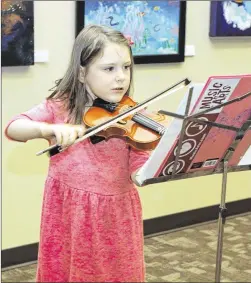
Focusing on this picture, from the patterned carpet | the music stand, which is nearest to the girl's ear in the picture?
the music stand

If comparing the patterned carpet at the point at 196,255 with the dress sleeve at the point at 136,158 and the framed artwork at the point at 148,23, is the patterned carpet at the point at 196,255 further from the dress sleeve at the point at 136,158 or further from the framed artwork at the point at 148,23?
the framed artwork at the point at 148,23

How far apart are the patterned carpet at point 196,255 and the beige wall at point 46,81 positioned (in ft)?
0.75

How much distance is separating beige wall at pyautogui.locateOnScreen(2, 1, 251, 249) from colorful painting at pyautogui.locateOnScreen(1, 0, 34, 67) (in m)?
0.03

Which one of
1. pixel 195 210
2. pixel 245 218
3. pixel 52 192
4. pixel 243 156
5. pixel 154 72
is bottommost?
pixel 195 210

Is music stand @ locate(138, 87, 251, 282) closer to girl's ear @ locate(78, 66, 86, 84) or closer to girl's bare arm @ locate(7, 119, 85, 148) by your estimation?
girl's bare arm @ locate(7, 119, 85, 148)

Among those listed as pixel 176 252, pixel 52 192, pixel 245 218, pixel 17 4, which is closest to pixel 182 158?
pixel 52 192

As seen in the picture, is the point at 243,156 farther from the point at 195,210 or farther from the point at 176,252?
the point at 195,210

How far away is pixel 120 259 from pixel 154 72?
1121 millimetres

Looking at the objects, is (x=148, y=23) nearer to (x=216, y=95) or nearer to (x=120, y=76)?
(x=120, y=76)

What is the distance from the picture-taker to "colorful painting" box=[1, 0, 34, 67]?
216cm

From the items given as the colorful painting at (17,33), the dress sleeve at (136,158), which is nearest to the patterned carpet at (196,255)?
the dress sleeve at (136,158)

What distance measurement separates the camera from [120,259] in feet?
5.13

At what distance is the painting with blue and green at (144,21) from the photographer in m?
2.33

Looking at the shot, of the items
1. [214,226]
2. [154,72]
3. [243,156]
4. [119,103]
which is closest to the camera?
[243,156]
